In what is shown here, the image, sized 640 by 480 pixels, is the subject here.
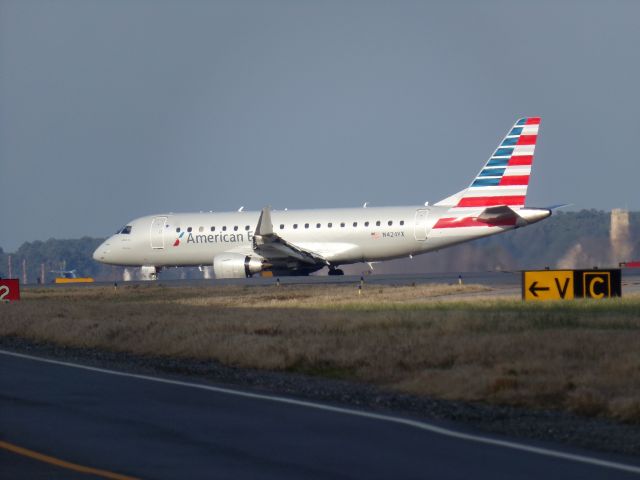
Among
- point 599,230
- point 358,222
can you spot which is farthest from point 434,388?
point 599,230

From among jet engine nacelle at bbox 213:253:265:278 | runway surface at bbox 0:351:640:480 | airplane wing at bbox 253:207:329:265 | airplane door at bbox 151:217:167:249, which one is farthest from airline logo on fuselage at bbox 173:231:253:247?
runway surface at bbox 0:351:640:480

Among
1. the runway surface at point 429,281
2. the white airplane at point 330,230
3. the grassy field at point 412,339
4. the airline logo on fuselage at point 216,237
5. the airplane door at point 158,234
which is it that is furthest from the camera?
the airplane door at point 158,234

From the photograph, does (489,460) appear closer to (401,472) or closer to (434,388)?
(401,472)

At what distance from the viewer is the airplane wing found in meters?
49.2

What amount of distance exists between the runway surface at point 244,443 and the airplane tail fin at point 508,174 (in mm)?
34673

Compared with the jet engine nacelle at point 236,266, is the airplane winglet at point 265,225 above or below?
above

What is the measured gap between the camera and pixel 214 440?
11.5m

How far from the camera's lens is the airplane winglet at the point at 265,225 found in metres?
48.9

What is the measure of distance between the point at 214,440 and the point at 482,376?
497 centimetres

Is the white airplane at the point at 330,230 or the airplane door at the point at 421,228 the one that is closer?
the white airplane at the point at 330,230

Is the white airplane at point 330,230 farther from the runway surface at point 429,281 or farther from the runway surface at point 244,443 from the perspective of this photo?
the runway surface at point 244,443

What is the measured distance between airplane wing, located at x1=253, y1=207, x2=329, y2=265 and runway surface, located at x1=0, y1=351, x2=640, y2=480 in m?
33.9

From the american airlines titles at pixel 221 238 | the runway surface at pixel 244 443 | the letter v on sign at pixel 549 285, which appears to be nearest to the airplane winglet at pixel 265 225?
the american airlines titles at pixel 221 238

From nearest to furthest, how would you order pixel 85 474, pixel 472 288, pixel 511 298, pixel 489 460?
pixel 85 474, pixel 489 460, pixel 511 298, pixel 472 288
